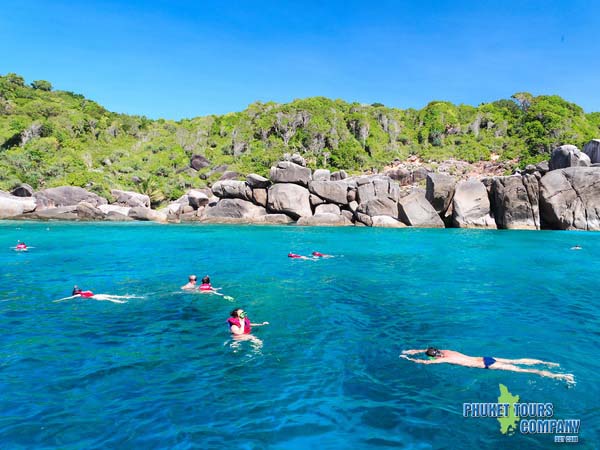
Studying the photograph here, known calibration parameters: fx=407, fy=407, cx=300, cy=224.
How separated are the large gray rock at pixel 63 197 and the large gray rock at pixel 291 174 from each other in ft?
68.3

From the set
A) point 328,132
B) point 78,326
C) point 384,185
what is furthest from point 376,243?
point 328,132

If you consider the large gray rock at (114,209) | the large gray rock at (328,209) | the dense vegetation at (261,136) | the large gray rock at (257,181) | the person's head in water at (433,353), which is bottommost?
the person's head in water at (433,353)

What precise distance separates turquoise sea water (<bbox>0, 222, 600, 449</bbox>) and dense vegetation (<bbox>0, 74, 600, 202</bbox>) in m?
44.6

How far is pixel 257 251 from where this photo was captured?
22500mm

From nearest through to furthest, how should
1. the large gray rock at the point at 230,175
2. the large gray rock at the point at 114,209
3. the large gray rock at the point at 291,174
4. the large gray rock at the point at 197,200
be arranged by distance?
the large gray rock at the point at 291,174 < the large gray rock at the point at 114,209 < the large gray rock at the point at 197,200 < the large gray rock at the point at 230,175

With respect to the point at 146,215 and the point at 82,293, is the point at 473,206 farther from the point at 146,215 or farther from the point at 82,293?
the point at 82,293

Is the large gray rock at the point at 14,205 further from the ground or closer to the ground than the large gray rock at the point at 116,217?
further from the ground

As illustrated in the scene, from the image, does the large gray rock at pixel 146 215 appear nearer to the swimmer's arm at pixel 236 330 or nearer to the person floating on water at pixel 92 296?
the person floating on water at pixel 92 296

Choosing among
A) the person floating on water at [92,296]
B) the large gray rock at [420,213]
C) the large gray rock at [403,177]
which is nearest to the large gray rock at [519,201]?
the large gray rock at [420,213]

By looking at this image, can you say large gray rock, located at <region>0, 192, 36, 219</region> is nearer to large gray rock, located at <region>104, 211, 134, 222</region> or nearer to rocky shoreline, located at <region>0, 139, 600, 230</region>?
rocky shoreline, located at <region>0, 139, 600, 230</region>

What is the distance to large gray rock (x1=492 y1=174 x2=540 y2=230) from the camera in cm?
3406

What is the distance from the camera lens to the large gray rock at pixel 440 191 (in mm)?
36812

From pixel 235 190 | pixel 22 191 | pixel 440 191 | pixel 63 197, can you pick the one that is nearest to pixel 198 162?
pixel 63 197

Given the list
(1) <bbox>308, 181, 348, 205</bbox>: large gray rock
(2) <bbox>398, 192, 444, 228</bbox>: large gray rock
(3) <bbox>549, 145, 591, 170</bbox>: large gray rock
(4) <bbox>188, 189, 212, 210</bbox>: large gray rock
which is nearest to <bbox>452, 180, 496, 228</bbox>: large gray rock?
(2) <bbox>398, 192, 444, 228</bbox>: large gray rock
